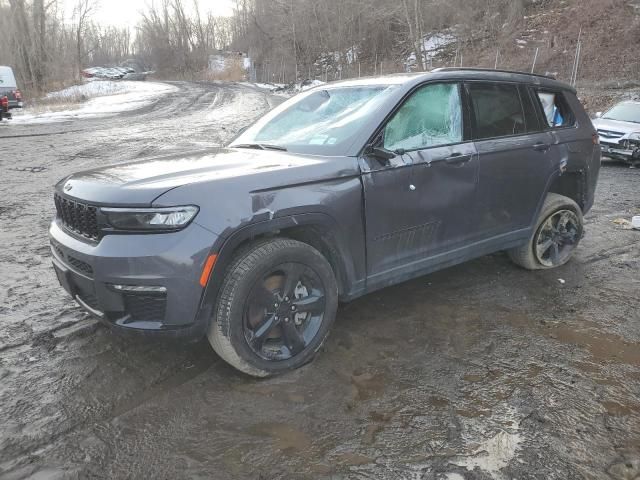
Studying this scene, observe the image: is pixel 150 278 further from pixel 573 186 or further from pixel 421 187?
pixel 573 186

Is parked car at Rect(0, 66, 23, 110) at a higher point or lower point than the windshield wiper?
higher

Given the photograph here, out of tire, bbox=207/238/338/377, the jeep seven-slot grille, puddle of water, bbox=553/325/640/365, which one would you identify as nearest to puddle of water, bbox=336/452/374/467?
tire, bbox=207/238/338/377

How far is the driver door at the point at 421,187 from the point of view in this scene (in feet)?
11.0

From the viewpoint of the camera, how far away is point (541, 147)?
14.3ft

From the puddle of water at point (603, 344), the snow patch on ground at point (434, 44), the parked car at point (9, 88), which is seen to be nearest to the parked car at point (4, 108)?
the parked car at point (9, 88)

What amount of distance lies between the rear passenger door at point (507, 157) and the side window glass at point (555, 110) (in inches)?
8.3

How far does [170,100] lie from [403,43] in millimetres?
22337

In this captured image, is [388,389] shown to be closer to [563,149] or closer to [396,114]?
[396,114]

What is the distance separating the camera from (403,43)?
136 ft

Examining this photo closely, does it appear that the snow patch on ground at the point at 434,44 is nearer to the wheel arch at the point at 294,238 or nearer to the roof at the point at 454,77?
the roof at the point at 454,77

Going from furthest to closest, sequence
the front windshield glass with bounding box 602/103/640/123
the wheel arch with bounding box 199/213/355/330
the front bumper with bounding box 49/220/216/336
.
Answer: the front windshield glass with bounding box 602/103/640/123 < the wheel arch with bounding box 199/213/355/330 < the front bumper with bounding box 49/220/216/336

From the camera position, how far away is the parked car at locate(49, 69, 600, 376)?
2.67 m

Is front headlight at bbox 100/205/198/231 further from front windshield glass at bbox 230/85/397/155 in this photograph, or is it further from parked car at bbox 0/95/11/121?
parked car at bbox 0/95/11/121

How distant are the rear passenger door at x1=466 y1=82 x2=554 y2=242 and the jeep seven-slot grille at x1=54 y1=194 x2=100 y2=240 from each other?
2.73m
